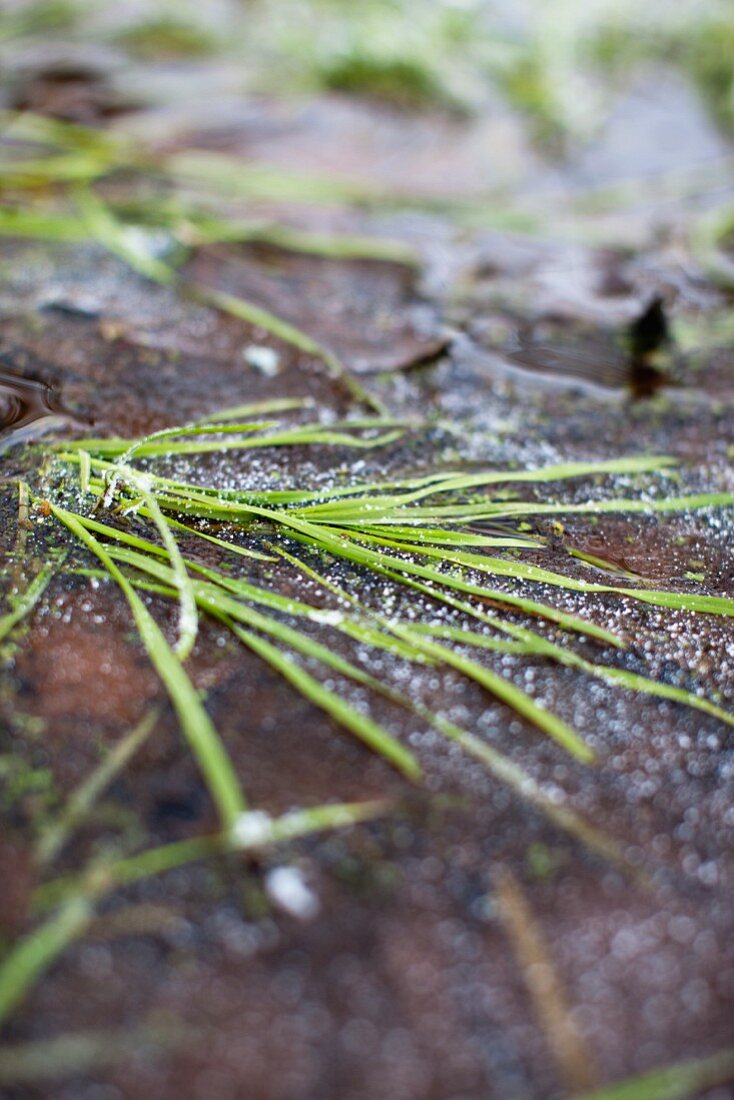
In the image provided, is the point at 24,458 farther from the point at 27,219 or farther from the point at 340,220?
the point at 340,220

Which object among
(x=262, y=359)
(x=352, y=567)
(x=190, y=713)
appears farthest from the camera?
(x=262, y=359)

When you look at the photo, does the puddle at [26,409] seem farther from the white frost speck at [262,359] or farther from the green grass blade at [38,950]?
the green grass blade at [38,950]

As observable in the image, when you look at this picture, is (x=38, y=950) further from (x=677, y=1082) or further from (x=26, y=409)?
(x=26, y=409)

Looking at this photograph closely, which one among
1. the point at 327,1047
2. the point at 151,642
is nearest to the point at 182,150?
the point at 151,642

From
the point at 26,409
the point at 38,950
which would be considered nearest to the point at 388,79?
the point at 26,409

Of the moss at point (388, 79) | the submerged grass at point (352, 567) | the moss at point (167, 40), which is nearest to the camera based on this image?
the submerged grass at point (352, 567)

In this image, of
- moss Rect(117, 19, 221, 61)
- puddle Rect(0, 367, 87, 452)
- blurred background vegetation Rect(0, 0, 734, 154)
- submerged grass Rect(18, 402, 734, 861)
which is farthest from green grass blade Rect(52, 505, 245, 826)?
moss Rect(117, 19, 221, 61)

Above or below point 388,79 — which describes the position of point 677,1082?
below

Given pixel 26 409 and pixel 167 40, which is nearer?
pixel 26 409

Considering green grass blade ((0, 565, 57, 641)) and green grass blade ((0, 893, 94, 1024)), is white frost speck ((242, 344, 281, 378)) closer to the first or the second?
green grass blade ((0, 565, 57, 641))

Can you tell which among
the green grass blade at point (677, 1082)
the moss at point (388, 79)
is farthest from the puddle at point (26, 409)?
the moss at point (388, 79)

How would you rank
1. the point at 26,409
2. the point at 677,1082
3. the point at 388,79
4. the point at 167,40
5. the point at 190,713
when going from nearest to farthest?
1. the point at 677,1082
2. the point at 190,713
3. the point at 26,409
4. the point at 388,79
5. the point at 167,40

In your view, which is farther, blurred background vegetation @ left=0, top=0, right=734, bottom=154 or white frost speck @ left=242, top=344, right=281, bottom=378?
blurred background vegetation @ left=0, top=0, right=734, bottom=154
